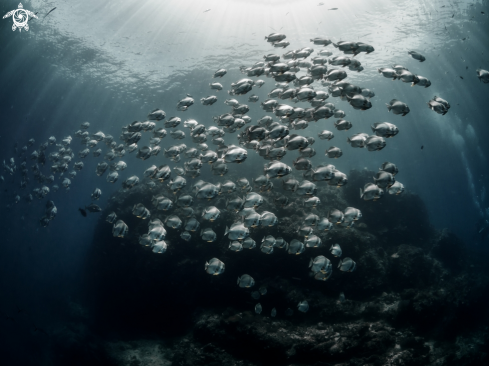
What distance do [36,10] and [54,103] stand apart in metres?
25.1

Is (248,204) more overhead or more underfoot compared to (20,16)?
more underfoot


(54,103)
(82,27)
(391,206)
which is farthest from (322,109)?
(54,103)

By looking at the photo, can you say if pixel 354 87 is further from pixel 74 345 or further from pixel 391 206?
pixel 74 345

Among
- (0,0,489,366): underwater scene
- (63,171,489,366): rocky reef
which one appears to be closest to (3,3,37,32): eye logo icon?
(0,0,489,366): underwater scene

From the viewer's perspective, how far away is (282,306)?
1080 cm

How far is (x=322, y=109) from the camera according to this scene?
646 centimetres

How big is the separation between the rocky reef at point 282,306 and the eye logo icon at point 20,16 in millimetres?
15668

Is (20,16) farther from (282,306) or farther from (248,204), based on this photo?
(282,306)

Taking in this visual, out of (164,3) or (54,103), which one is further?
(54,103)

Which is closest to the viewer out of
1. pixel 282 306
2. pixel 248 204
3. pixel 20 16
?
pixel 248 204

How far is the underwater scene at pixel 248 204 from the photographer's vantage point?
720 centimetres

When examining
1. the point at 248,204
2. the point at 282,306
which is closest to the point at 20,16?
the point at 248,204

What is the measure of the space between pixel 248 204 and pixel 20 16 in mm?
23243

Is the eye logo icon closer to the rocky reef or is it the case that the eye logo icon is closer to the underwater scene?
the underwater scene
